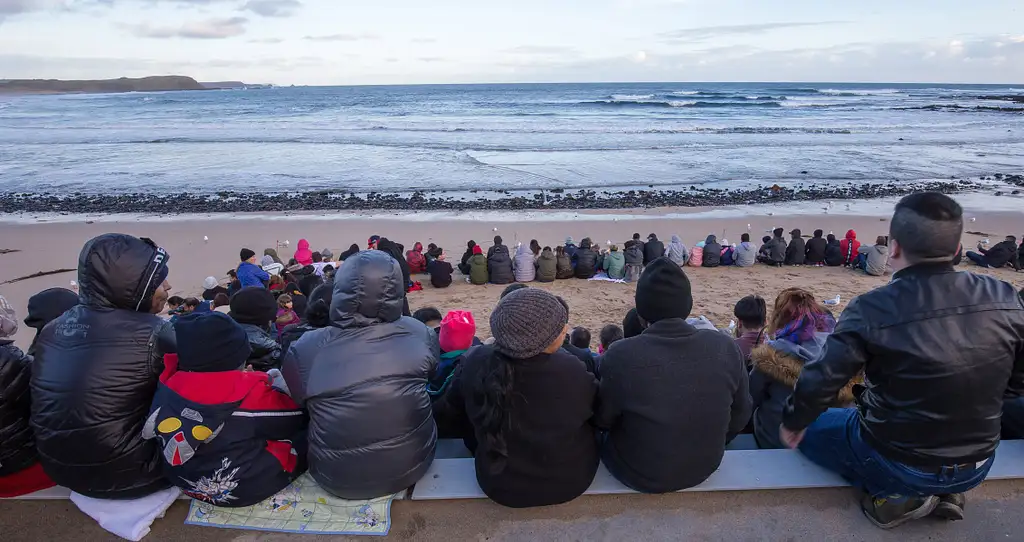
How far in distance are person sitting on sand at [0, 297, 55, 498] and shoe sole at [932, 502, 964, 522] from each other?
14.9 feet

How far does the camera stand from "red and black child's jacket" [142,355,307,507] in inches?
111

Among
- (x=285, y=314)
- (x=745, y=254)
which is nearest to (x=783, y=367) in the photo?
(x=285, y=314)

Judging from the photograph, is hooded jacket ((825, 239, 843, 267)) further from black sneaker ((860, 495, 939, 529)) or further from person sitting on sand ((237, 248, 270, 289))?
person sitting on sand ((237, 248, 270, 289))

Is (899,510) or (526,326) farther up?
(526,326)

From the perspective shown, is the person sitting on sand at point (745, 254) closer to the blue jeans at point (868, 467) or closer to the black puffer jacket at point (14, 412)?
the blue jeans at point (868, 467)

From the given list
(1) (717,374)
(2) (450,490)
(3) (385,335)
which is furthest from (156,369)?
(1) (717,374)

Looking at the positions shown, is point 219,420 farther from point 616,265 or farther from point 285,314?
point 616,265

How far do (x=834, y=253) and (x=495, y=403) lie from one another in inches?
439

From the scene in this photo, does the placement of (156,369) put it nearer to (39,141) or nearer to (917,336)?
(917,336)

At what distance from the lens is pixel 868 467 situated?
297 cm

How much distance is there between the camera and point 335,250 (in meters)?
13.4

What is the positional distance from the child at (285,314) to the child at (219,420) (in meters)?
3.67

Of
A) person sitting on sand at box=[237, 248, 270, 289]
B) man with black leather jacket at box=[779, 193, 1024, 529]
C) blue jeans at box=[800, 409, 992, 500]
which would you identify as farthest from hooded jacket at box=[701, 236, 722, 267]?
man with black leather jacket at box=[779, 193, 1024, 529]

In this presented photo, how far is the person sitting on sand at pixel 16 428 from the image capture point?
2963mm
